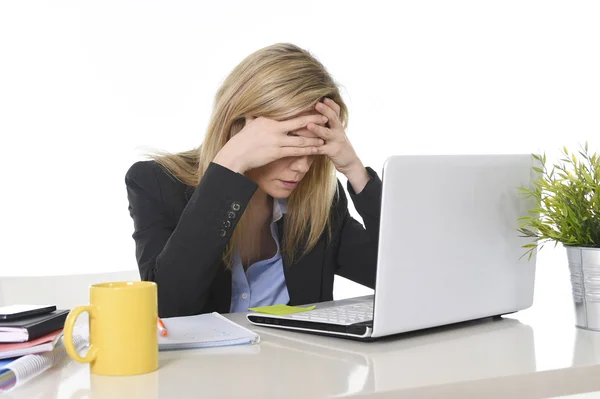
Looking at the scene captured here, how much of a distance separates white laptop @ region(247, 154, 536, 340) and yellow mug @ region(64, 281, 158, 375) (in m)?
0.32

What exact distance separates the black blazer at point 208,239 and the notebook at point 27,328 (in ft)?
1.28

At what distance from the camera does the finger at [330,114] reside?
148 cm

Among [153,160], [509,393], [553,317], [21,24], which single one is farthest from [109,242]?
[509,393]

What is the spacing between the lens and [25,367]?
2.66 feet

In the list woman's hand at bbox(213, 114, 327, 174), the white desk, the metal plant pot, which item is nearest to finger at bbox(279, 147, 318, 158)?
woman's hand at bbox(213, 114, 327, 174)

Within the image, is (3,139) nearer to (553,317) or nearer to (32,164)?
(32,164)

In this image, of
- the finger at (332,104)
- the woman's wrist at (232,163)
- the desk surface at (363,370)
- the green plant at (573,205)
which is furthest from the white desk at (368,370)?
the finger at (332,104)

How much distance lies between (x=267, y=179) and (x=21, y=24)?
2235 millimetres

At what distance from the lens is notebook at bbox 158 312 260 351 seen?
98 centimetres

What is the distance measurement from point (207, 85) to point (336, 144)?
219cm

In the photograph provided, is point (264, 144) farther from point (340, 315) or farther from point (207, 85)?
point (207, 85)

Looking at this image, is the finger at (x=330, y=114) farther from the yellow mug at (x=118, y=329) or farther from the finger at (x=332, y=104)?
the yellow mug at (x=118, y=329)

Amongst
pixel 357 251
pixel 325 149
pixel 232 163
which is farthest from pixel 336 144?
pixel 357 251

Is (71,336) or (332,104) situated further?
(332,104)
